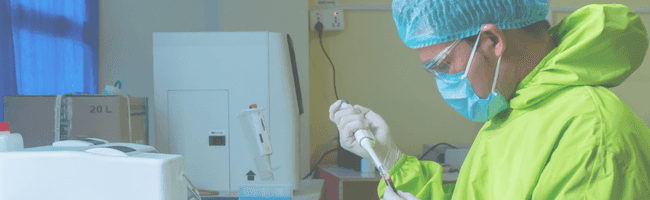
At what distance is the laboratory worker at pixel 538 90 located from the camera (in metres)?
0.59

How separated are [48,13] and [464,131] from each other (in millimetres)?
2319

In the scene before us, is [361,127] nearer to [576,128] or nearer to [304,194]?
[576,128]

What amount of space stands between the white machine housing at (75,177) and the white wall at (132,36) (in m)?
1.56

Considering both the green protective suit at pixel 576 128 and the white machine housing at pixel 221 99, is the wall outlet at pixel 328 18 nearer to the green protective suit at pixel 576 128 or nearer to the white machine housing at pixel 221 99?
the white machine housing at pixel 221 99

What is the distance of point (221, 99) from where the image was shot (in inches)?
61.6

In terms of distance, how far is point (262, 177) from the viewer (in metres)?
1.49

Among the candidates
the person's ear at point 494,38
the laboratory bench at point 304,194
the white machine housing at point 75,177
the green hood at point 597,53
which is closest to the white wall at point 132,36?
the laboratory bench at point 304,194

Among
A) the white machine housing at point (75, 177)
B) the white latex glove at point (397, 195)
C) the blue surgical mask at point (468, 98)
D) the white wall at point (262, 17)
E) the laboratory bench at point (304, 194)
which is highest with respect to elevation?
the white wall at point (262, 17)

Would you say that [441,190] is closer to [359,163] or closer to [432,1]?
[432,1]

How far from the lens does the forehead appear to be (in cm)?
83

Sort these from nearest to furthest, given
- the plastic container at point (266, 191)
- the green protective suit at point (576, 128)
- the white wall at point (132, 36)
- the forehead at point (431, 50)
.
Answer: the green protective suit at point (576, 128) → the forehead at point (431, 50) → the plastic container at point (266, 191) → the white wall at point (132, 36)

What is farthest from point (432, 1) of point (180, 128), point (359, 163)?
point (359, 163)

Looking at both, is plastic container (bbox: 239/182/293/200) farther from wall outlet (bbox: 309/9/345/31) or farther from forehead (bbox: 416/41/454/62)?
wall outlet (bbox: 309/9/345/31)

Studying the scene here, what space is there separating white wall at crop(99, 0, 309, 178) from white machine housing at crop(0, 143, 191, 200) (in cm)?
157
